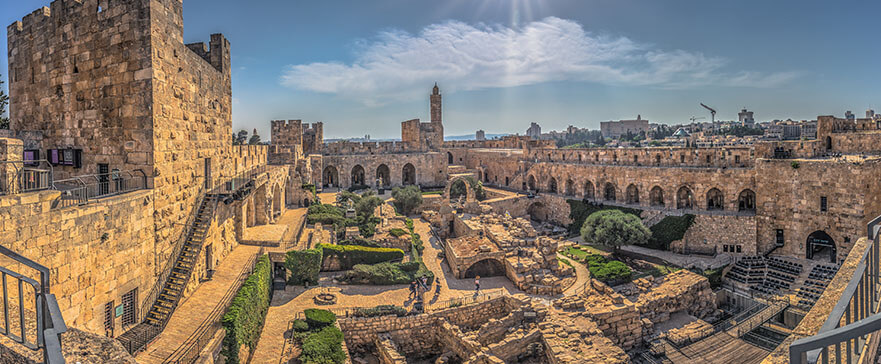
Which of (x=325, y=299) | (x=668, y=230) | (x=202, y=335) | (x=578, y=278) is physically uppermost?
(x=202, y=335)

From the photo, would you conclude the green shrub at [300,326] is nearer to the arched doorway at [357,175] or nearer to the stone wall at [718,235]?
the stone wall at [718,235]

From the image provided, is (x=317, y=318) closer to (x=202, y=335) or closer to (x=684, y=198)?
(x=202, y=335)

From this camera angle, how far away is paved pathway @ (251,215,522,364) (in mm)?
13562

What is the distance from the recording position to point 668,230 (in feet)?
90.3

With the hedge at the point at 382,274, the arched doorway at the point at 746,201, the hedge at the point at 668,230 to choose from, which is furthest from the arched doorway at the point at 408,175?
the arched doorway at the point at 746,201

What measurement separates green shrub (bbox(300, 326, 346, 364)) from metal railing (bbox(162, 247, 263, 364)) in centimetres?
254

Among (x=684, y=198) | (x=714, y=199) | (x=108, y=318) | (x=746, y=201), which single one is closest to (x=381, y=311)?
(x=108, y=318)

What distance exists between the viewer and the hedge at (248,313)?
10.7 meters

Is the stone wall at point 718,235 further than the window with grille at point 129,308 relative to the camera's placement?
Yes

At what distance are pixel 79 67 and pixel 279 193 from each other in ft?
45.6

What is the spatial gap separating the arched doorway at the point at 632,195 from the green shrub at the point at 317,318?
24772 millimetres

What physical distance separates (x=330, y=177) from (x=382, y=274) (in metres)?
25.9

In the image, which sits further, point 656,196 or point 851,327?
point 656,196

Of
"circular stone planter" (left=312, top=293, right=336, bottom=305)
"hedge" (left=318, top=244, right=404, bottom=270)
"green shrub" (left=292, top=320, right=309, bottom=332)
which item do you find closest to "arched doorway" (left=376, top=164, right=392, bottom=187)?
"hedge" (left=318, top=244, right=404, bottom=270)
